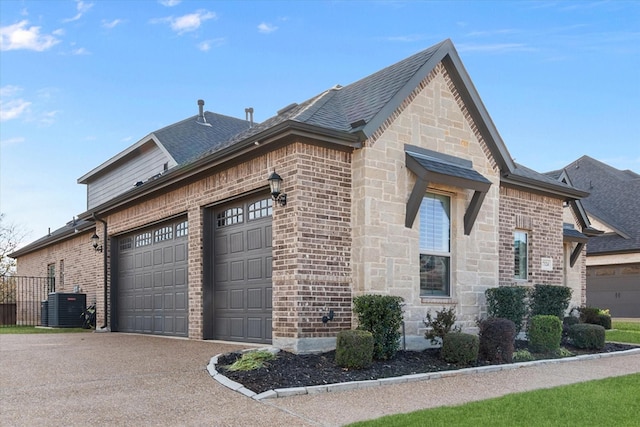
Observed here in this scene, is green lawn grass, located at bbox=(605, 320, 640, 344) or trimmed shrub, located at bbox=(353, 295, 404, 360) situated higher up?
trimmed shrub, located at bbox=(353, 295, 404, 360)

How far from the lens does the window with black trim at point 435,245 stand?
11.5m

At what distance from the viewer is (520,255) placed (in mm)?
14773

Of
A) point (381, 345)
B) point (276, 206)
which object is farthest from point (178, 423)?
point (276, 206)

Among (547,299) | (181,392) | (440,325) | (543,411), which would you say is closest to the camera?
(543,411)

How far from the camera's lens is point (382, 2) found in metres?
12.5

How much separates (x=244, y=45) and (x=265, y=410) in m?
10.2

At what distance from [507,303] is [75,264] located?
1623cm

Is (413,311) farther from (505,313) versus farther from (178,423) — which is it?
(178,423)

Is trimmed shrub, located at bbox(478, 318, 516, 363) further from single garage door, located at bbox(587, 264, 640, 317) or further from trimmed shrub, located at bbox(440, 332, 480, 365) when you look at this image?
single garage door, located at bbox(587, 264, 640, 317)

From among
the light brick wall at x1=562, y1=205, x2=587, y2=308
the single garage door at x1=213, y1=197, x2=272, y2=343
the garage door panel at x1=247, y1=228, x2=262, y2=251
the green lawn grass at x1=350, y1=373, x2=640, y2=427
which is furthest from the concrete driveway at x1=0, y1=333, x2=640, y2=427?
the light brick wall at x1=562, y1=205, x2=587, y2=308

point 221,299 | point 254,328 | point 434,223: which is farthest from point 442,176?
point 221,299

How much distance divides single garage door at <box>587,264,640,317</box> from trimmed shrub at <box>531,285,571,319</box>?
52.5 feet

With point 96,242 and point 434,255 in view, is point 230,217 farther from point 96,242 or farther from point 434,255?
point 96,242

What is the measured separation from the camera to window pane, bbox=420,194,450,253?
454 inches
